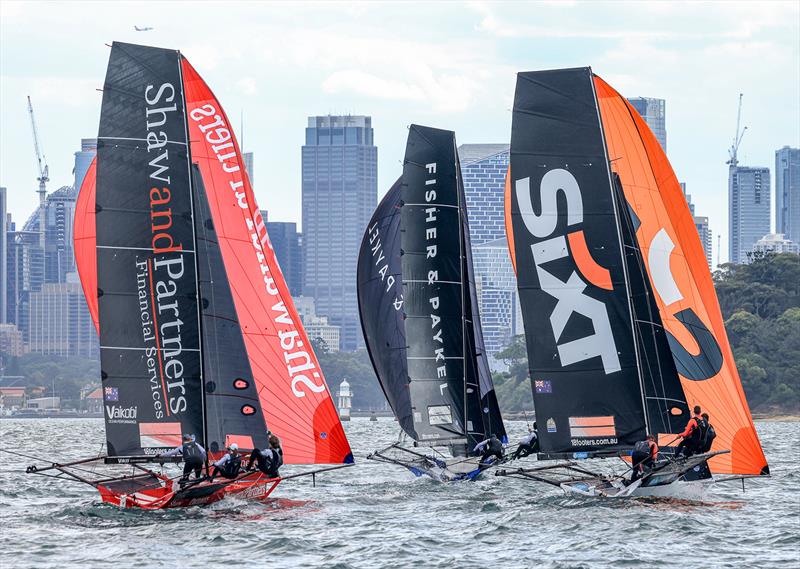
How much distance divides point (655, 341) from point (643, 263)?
→ 4.19 feet

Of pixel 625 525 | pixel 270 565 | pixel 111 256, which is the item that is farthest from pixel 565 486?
pixel 111 256

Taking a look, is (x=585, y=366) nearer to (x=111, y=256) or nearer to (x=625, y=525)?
(x=625, y=525)

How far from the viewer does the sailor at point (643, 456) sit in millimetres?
22922

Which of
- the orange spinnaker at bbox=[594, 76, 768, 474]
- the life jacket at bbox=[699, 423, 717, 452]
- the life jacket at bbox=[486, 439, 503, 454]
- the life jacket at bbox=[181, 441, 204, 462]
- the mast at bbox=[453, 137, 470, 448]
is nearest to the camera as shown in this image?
the life jacket at bbox=[181, 441, 204, 462]

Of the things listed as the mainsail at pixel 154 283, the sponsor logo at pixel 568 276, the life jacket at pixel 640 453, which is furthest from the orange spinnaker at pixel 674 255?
the mainsail at pixel 154 283

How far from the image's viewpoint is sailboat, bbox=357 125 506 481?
99.0 feet

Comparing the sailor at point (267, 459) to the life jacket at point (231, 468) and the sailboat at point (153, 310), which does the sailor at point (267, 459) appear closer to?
the sailboat at point (153, 310)

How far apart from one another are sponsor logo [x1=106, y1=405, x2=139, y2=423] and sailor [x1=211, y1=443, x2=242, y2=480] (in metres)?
1.47

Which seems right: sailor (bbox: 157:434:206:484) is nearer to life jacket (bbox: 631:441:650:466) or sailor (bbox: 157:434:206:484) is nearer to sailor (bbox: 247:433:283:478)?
sailor (bbox: 247:433:283:478)

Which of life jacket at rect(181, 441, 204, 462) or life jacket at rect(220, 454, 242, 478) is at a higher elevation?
life jacket at rect(181, 441, 204, 462)

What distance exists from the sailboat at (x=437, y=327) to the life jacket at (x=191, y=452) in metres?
7.22

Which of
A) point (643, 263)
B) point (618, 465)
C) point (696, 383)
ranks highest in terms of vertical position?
point (643, 263)

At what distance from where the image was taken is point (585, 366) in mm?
23531

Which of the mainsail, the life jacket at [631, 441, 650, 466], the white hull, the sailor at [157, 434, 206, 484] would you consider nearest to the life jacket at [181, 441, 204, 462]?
the sailor at [157, 434, 206, 484]
